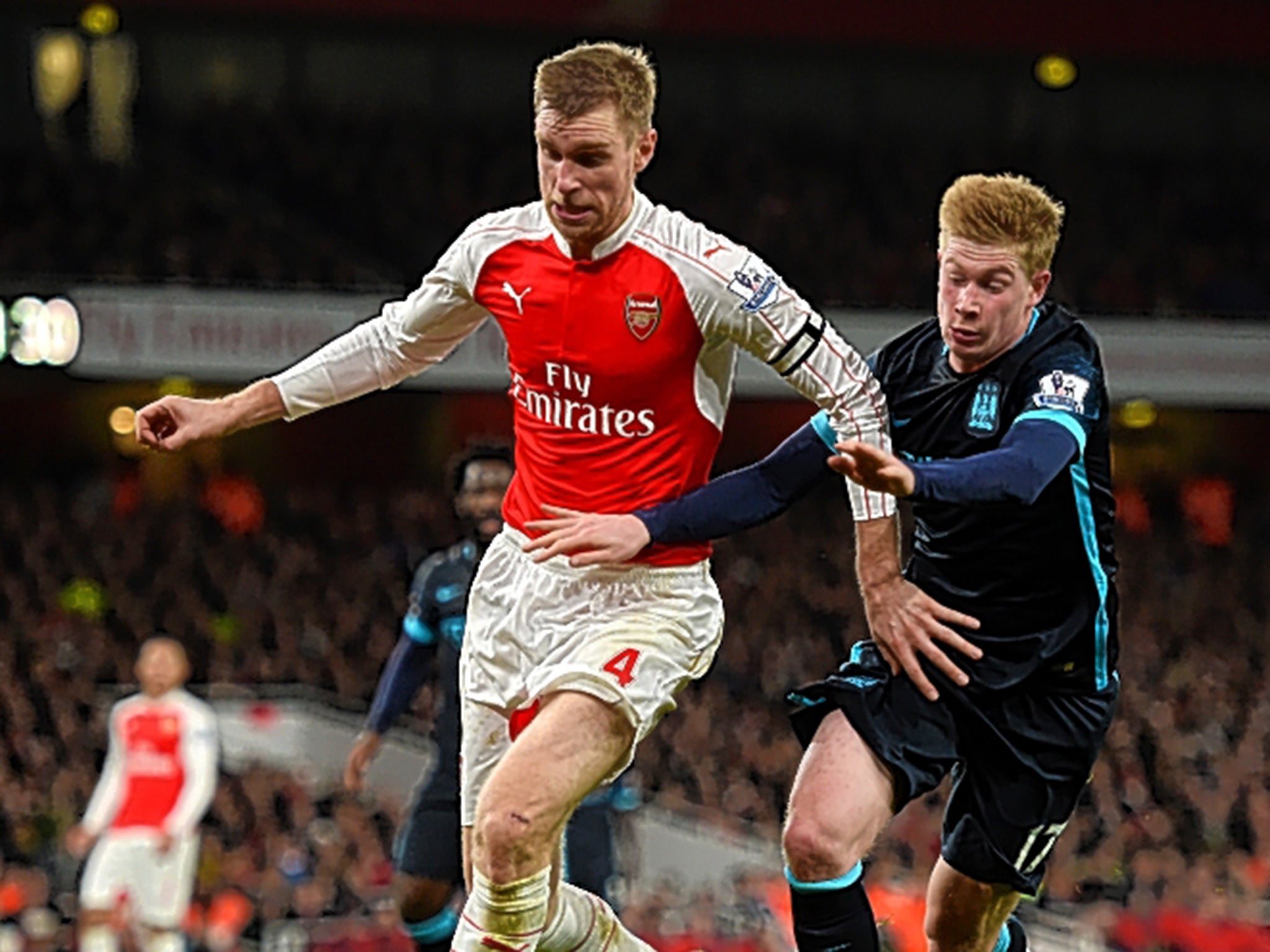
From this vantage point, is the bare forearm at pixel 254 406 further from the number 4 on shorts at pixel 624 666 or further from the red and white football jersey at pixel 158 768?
the red and white football jersey at pixel 158 768

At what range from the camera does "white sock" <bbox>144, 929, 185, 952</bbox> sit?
955 cm

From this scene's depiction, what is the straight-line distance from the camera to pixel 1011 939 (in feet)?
18.2

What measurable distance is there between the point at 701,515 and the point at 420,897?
271cm

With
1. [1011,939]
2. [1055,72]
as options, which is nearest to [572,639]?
[1011,939]

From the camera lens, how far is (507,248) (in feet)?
16.0

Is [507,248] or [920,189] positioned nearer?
[507,248]

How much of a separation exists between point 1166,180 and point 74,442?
13879 millimetres

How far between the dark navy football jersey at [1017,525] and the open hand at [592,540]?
682 mm

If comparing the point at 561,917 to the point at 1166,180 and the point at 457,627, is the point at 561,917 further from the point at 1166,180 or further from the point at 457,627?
the point at 1166,180

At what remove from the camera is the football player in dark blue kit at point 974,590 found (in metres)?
4.71

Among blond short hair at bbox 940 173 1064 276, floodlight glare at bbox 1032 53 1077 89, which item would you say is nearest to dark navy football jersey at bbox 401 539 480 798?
blond short hair at bbox 940 173 1064 276

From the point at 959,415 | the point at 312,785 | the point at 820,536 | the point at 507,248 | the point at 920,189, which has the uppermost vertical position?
the point at 920,189

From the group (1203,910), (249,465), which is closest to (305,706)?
(249,465)

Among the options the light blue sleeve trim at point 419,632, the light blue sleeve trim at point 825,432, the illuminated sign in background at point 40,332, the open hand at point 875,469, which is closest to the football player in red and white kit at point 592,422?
the light blue sleeve trim at point 825,432
